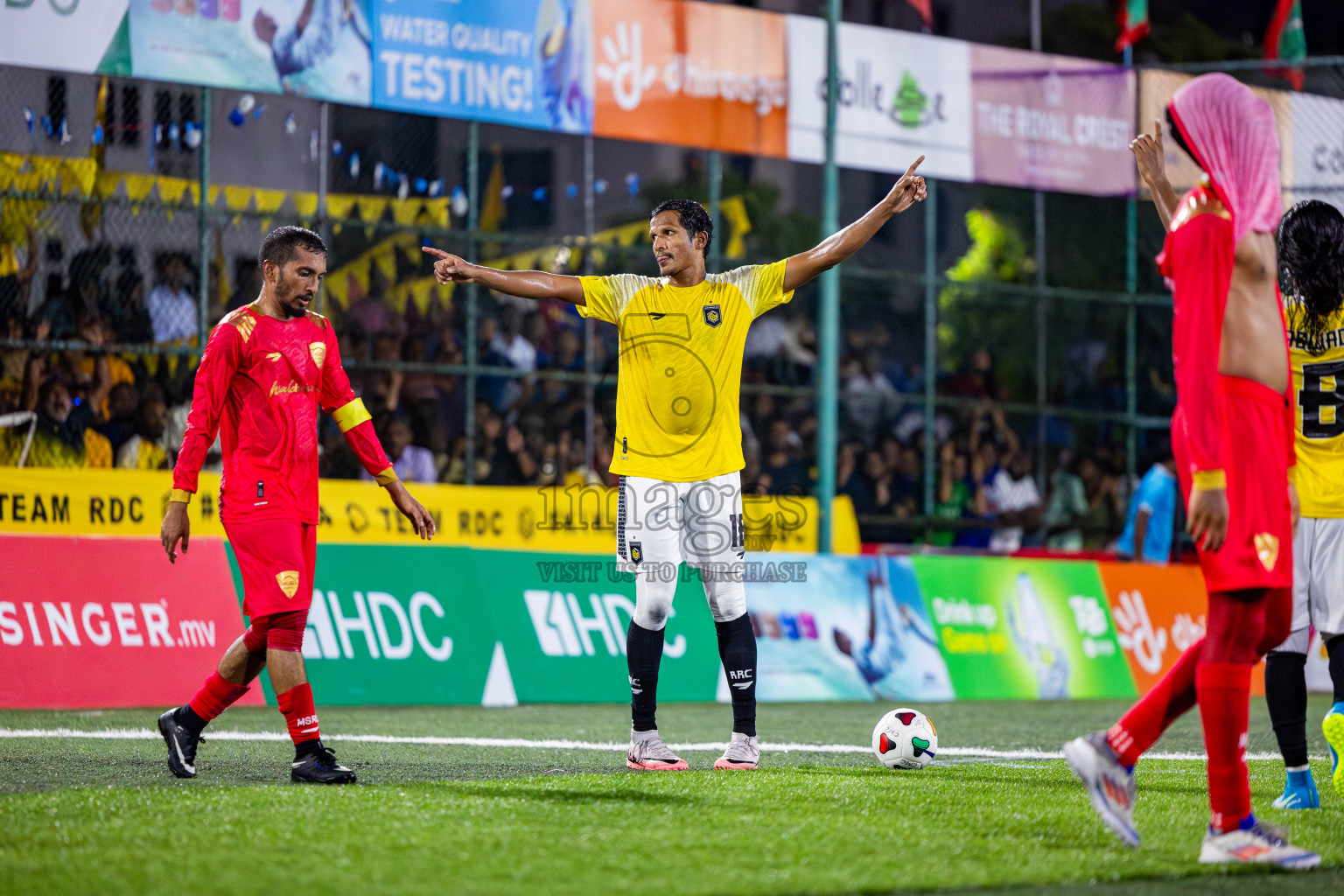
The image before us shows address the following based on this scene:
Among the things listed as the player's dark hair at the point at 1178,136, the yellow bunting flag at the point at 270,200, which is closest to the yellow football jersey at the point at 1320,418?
the player's dark hair at the point at 1178,136

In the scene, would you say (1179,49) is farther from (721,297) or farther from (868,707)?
(721,297)

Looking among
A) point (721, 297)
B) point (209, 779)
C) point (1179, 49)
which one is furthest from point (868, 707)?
point (1179, 49)

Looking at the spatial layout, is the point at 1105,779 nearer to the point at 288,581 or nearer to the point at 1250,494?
the point at 1250,494

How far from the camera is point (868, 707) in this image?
12477mm

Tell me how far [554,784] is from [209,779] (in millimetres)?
1434

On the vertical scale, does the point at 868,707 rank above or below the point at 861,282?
below

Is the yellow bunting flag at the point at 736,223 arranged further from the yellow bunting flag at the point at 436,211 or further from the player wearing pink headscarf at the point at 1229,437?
the player wearing pink headscarf at the point at 1229,437

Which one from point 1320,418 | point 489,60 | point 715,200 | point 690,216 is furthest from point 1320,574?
point 715,200

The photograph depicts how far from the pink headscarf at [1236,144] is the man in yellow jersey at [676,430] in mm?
2294

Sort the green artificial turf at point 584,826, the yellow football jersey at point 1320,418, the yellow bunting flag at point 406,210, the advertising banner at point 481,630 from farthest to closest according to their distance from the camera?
the yellow bunting flag at point 406,210
the advertising banner at point 481,630
the yellow football jersey at point 1320,418
the green artificial turf at point 584,826

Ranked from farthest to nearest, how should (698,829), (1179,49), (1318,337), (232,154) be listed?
(1179,49) → (232,154) → (1318,337) → (698,829)

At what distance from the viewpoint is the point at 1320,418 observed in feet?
21.2

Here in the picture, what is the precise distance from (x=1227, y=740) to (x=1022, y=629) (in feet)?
31.0

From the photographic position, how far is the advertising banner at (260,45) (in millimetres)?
13648
